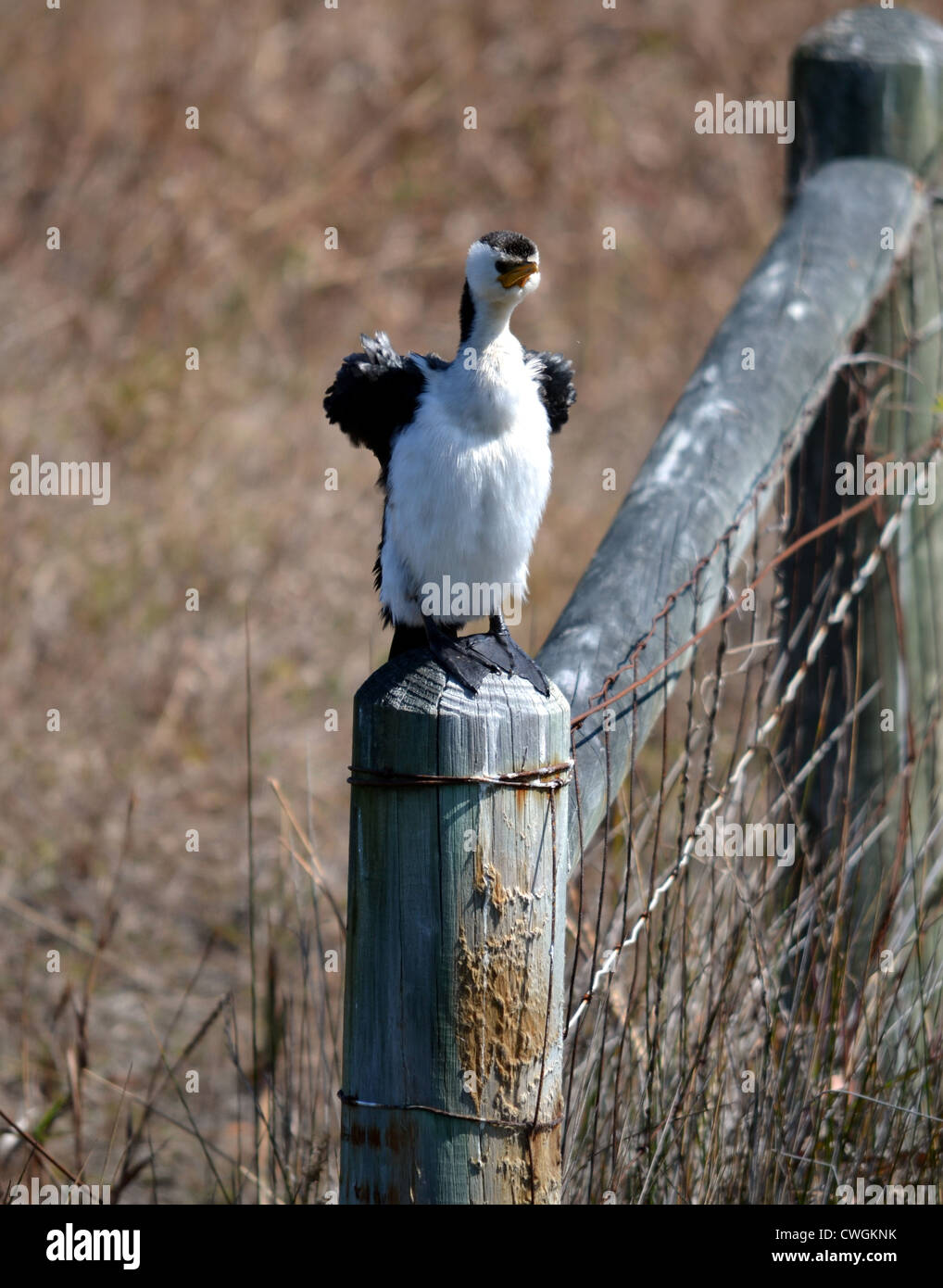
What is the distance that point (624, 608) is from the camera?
163 centimetres

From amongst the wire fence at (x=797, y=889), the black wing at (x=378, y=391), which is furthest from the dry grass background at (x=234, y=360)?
the black wing at (x=378, y=391)

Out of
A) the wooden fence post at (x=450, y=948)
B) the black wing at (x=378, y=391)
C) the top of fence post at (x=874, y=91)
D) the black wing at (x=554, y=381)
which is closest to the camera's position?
the wooden fence post at (x=450, y=948)

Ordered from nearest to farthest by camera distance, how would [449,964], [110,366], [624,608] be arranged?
[449,964]
[624,608]
[110,366]

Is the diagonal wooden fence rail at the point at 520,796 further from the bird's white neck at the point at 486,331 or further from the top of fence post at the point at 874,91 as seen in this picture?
the top of fence post at the point at 874,91

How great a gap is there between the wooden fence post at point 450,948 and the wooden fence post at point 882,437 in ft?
3.79

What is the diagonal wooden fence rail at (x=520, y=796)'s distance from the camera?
47.2 inches

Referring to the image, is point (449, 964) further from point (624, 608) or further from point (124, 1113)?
point (124, 1113)

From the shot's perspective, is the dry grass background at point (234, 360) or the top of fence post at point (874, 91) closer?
the top of fence post at point (874, 91)

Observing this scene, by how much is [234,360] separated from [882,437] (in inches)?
182

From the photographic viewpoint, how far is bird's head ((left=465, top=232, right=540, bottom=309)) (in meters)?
1.57

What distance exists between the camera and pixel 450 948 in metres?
1.19
